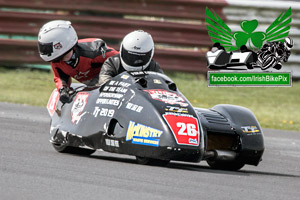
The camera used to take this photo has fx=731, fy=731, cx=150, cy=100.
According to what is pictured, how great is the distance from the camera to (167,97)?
6.96 m

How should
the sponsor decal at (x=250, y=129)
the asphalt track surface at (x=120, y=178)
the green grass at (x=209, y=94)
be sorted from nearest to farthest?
the asphalt track surface at (x=120, y=178) → the sponsor decal at (x=250, y=129) → the green grass at (x=209, y=94)

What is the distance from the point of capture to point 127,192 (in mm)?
5250

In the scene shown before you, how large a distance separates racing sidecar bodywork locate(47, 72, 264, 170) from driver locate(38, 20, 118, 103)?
2.00ft

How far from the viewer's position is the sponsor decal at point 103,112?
6996 mm

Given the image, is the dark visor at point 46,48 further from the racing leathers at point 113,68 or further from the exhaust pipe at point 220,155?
the exhaust pipe at point 220,155

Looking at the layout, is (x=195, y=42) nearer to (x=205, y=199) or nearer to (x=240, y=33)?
(x=240, y=33)

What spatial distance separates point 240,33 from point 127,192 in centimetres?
1031

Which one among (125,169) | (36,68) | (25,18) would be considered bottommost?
(36,68)

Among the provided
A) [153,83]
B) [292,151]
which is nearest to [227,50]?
[292,151]

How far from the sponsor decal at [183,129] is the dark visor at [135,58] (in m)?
1.10

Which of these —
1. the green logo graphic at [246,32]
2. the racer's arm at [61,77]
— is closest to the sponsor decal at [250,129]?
the racer's arm at [61,77]

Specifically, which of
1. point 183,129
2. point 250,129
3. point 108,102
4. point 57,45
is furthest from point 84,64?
point 183,129

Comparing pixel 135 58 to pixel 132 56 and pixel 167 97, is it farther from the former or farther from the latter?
pixel 167 97

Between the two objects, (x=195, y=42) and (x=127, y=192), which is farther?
(x=195, y=42)
